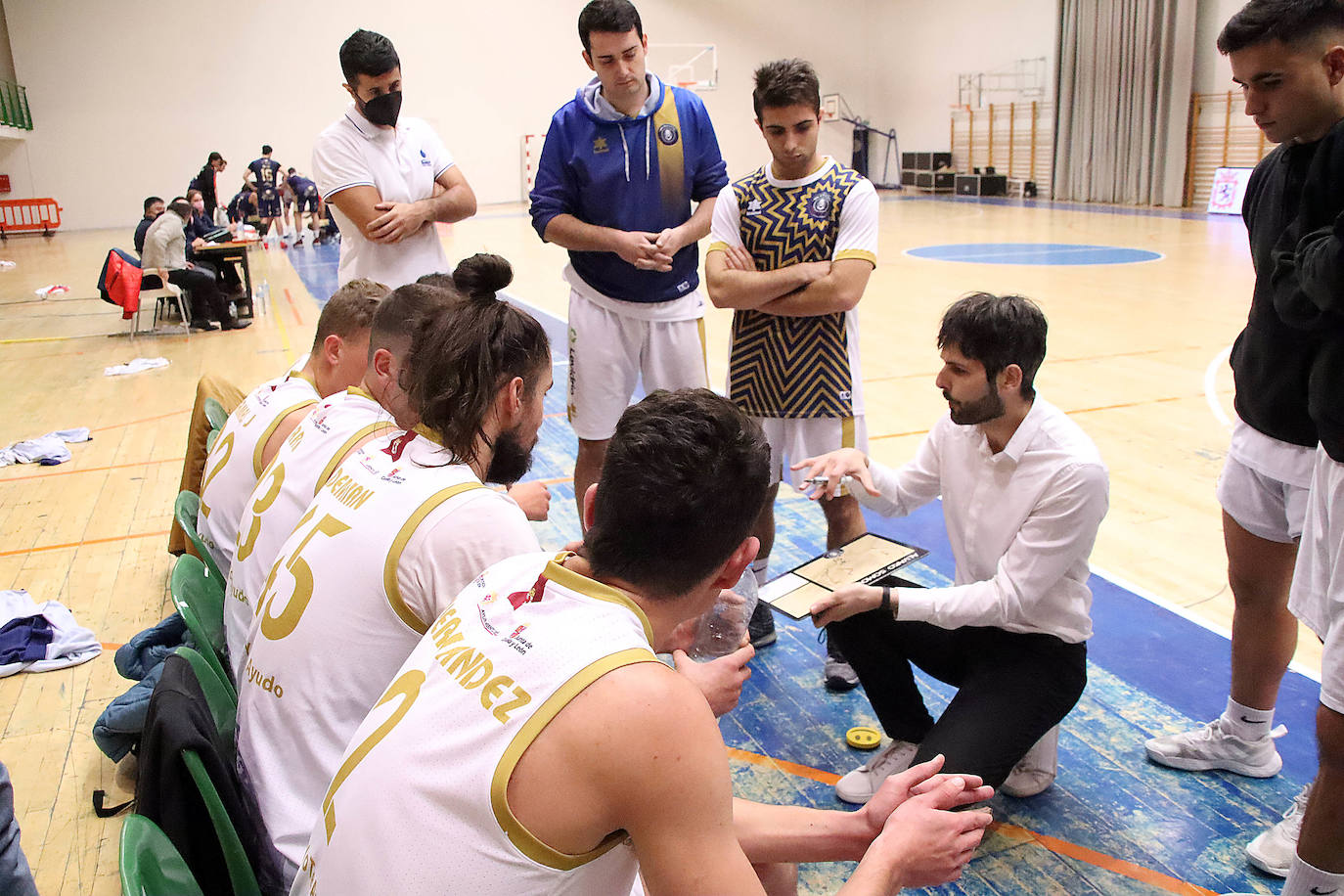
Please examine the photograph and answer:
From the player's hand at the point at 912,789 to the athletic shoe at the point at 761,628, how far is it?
72.5 inches

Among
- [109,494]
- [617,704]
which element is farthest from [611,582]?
[109,494]

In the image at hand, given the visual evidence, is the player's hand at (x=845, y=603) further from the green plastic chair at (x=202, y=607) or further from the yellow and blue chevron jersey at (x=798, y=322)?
the green plastic chair at (x=202, y=607)

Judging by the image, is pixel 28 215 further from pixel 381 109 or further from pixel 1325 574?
pixel 1325 574

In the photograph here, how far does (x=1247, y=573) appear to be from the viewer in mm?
2621

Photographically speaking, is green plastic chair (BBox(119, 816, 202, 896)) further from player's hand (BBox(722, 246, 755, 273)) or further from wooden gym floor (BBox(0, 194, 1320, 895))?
player's hand (BBox(722, 246, 755, 273))

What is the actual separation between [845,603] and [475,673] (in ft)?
4.81

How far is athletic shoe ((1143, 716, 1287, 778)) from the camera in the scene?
2699mm

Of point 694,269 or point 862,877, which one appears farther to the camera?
point 694,269

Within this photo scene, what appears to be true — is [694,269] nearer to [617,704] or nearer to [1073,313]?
[617,704]

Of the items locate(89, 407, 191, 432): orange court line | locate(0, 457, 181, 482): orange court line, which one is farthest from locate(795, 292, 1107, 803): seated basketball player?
locate(89, 407, 191, 432): orange court line

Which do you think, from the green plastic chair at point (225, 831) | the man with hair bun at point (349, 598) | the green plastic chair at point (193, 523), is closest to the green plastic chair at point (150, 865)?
the green plastic chair at point (225, 831)

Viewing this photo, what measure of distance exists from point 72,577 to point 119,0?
22430 mm

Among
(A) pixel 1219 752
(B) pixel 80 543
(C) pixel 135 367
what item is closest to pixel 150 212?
(C) pixel 135 367

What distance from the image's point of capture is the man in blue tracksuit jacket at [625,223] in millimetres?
3686
